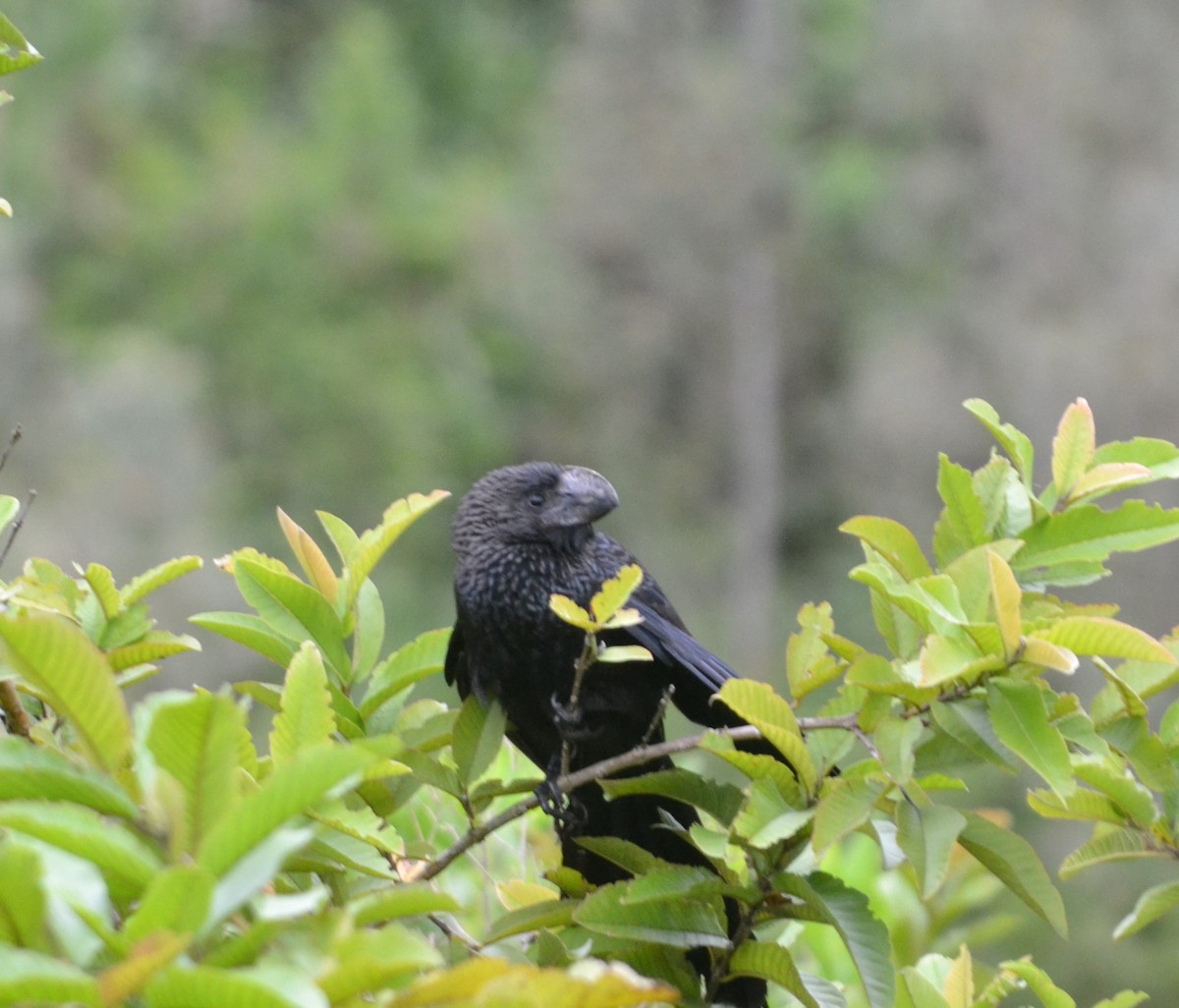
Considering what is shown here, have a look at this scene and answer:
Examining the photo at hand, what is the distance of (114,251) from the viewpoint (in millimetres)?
14039

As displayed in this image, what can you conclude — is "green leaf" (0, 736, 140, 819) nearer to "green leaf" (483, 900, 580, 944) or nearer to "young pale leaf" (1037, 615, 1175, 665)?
"green leaf" (483, 900, 580, 944)

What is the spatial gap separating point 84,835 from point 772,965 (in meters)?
0.68

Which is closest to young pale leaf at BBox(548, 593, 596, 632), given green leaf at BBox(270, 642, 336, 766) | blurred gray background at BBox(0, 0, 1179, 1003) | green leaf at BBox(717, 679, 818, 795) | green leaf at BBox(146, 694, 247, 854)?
green leaf at BBox(717, 679, 818, 795)

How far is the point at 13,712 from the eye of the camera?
47.1 inches

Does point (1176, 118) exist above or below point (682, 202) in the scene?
below

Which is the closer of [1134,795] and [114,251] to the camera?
[1134,795]

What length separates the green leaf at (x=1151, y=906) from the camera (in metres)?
1.26

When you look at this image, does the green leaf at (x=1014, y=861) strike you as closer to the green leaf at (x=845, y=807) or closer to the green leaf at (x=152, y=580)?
the green leaf at (x=845, y=807)

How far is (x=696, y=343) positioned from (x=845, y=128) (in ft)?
8.55

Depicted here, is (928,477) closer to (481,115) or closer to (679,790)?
(481,115)

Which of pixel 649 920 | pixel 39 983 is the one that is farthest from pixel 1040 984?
pixel 39 983

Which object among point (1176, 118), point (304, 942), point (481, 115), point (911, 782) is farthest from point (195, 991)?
point (481, 115)

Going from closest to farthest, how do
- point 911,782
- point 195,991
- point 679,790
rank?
1. point 195,991
2. point 911,782
3. point 679,790

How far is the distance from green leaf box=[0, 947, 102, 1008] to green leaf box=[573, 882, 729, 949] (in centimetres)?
55
